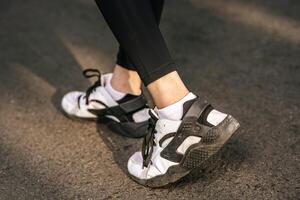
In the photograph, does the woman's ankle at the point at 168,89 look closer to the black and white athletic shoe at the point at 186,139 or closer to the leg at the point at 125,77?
the black and white athletic shoe at the point at 186,139

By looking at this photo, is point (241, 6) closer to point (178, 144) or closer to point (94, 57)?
point (94, 57)

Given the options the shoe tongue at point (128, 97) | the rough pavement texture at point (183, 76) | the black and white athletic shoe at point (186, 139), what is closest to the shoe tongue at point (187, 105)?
the black and white athletic shoe at point (186, 139)

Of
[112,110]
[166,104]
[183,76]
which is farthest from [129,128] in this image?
[183,76]

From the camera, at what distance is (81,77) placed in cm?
183

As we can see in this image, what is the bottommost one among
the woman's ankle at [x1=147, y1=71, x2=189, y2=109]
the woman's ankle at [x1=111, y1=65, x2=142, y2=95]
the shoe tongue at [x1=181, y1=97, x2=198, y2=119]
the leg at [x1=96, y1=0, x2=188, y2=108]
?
the woman's ankle at [x1=111, y1=65, x2=142, y2=95]

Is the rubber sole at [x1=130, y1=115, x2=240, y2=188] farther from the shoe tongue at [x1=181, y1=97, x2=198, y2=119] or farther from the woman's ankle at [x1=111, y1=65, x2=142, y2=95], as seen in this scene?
the woman's ankle at [x1=111, y1=65, x2=142, y2=95]

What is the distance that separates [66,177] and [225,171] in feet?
1.28

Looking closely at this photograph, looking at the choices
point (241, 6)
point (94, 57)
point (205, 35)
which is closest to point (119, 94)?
point (94, 57)

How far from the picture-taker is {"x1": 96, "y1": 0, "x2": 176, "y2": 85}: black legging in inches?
44.4

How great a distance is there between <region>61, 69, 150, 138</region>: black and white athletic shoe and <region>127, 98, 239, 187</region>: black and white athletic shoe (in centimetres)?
22

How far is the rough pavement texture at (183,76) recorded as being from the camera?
1291 mm

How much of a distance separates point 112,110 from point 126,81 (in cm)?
9

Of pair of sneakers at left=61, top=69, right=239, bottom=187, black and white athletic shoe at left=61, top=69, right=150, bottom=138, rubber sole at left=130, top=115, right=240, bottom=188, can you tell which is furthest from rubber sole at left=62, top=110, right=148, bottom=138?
Answer: rubber sole at left=130, top=115, right=240, bottom=188

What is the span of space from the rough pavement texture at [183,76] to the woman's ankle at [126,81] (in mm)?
135
